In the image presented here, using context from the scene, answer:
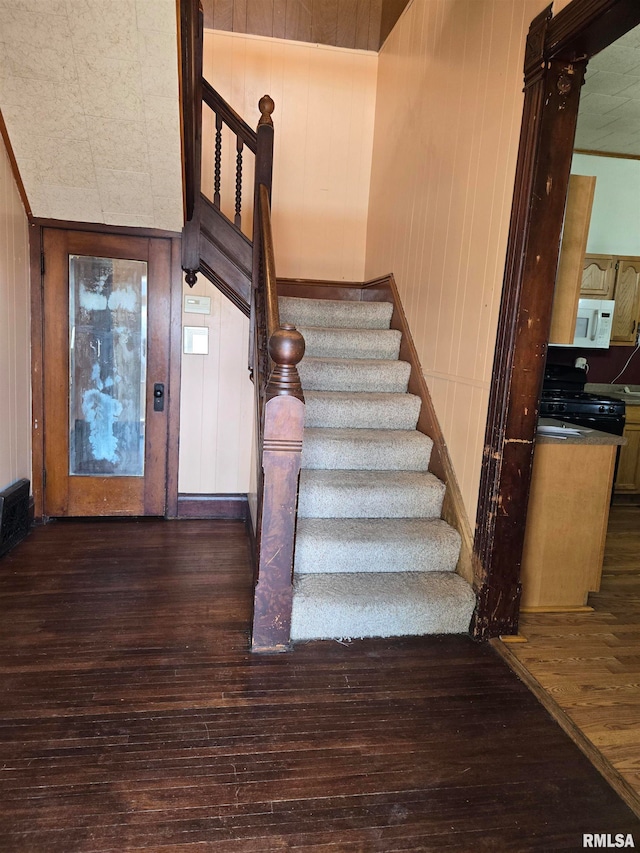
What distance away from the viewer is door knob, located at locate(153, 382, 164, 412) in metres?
4.06

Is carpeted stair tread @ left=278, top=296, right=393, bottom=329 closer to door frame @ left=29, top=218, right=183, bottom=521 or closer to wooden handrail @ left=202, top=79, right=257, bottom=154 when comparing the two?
door frame @ left=29, top=218, right=183, bottom=521

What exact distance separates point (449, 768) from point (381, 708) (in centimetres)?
35

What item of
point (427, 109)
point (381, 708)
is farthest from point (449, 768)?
point (427, 109)

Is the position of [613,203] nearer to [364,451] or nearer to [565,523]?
[565,523]

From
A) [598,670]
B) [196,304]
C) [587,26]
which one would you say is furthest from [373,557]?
[587,26]

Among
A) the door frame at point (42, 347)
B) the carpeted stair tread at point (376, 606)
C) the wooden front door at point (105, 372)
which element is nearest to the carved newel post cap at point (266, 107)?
the door frame at point (42, 347)

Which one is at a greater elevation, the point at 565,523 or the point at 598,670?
the point at 565,523

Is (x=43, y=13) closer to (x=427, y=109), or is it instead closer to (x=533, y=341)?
(x=427, y=109)

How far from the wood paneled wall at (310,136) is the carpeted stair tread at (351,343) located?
1.36 meters

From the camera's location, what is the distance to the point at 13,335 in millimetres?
3539

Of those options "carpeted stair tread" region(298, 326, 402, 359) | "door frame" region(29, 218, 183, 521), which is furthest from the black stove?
"door frame" region(29, 218, 183, 521)

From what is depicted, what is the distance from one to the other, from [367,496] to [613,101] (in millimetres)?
3539

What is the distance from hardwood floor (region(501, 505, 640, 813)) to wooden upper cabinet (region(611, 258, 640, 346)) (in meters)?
2.78

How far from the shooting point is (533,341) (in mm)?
2492
